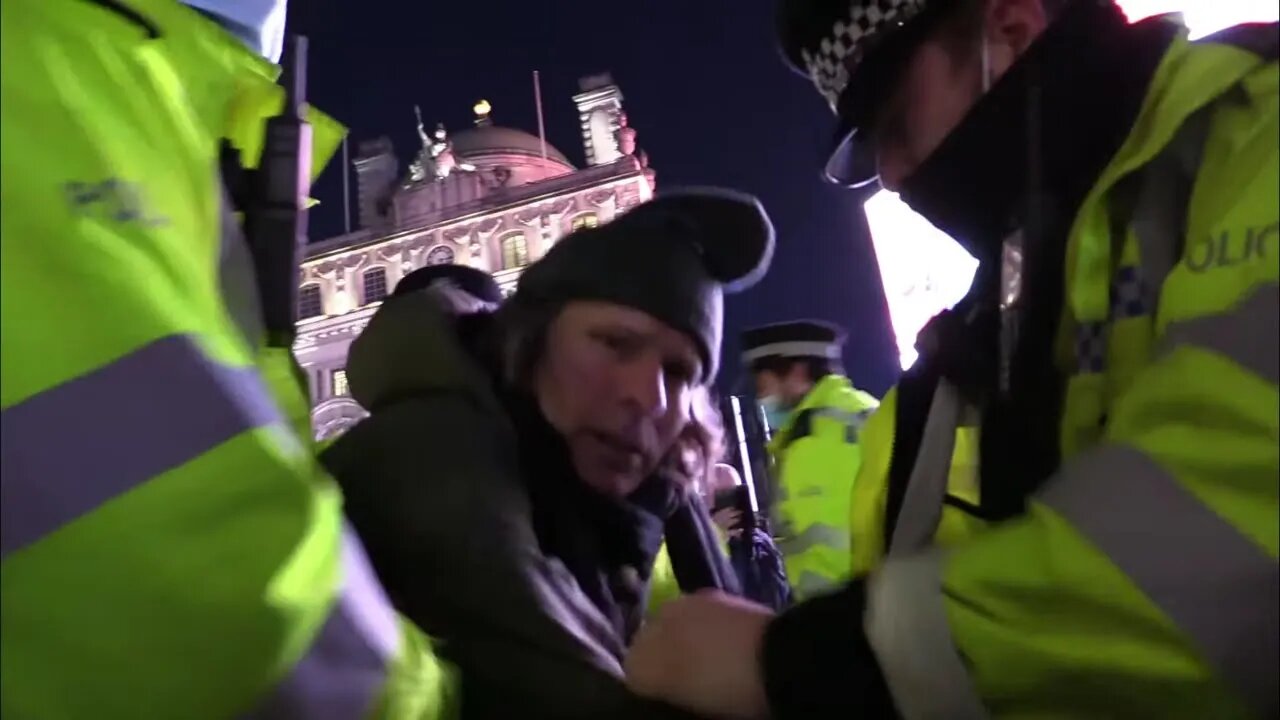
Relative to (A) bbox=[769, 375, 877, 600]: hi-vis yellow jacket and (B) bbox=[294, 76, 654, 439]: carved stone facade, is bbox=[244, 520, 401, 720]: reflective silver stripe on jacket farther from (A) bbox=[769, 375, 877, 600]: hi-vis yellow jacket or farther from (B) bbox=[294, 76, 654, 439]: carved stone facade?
(B) bbox=[294, 76, 654, 439]: carved stone facade

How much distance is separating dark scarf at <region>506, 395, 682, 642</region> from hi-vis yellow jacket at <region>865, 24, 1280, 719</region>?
52 cm

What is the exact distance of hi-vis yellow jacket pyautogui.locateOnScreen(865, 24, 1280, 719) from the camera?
0.62 meters

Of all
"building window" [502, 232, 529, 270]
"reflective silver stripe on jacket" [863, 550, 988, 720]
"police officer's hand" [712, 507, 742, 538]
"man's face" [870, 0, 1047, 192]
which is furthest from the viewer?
"building window" [502, 232, 529, 270]

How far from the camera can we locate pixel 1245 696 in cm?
63

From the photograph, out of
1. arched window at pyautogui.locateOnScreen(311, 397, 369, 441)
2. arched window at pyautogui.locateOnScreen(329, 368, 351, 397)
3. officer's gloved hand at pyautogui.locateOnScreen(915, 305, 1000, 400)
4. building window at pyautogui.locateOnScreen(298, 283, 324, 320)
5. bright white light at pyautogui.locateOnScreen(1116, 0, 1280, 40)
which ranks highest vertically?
bright white light at pyautogui.locateOnScreen(1116, 0, 1280, 40)

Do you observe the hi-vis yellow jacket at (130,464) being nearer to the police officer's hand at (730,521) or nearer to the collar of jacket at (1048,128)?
the collar of jacket at (1048,128)

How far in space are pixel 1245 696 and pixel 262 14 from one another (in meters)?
0.83

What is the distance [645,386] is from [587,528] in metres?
0.23

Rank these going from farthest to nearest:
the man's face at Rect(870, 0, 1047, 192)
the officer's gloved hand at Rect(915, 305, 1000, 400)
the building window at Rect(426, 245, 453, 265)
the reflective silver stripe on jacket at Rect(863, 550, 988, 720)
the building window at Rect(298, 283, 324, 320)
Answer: the building window at Rect(298, 283, 324, 320)
the building window at Rect(426, 245, 453, 265)
the man's face at Rect(870, 0, 1047, 192)
the officer's gloved hand at Rect(915, 305, 1000, 400)
the reflective silver stripe on jacket at Rect(863, 550, 988, 720)

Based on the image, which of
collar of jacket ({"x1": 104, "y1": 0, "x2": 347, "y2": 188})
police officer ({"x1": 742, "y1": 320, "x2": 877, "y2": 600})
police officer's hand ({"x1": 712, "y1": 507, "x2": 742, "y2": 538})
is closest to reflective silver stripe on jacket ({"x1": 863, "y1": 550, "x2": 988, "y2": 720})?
collar of jacket ({"x1": 104, "y1": 0, "x2": 347, "y2": 188})

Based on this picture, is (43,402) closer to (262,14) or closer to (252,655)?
(252,655)

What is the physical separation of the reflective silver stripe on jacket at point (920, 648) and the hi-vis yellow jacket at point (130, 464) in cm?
34

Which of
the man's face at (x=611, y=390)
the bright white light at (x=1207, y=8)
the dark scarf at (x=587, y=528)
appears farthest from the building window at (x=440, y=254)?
the dark scarf at (x=587, y=528)

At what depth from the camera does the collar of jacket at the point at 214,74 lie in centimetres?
74
